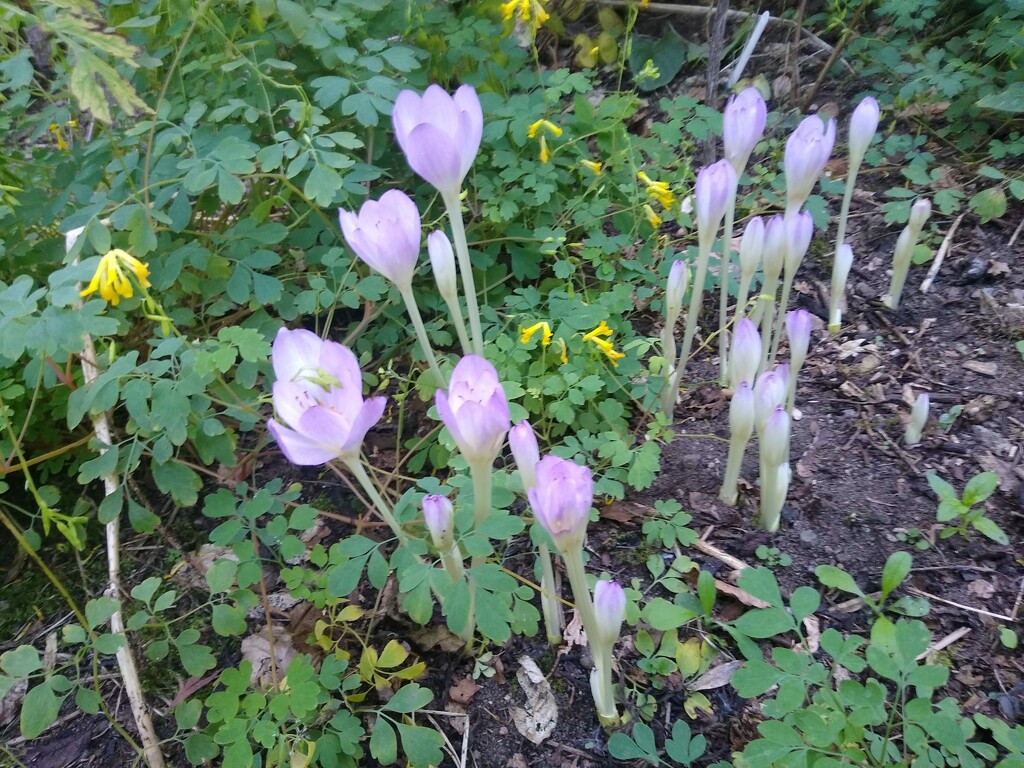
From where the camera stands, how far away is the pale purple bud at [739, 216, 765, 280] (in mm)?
1660

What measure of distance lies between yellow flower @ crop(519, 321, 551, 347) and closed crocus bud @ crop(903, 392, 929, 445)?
3.24ft

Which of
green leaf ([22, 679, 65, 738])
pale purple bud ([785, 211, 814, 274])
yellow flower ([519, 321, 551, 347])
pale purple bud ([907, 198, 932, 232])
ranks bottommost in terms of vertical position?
green leaf ([22, 679, 65, 738])

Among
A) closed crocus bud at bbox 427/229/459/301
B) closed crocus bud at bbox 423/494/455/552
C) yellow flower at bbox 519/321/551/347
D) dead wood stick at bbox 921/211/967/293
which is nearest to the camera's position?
closed crocus bud at bbox 423/494/455/552

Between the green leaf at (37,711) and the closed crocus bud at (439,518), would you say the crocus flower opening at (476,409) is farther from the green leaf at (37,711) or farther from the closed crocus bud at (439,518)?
the green leaf at (37,711)

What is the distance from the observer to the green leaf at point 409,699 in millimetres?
1377

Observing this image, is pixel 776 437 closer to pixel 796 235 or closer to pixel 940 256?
pixel 796 235

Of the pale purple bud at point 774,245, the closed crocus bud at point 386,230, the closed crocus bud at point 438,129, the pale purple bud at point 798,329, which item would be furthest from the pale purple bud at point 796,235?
the closed crocus bud at point 386,230

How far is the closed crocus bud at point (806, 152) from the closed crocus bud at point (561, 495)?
105 cm

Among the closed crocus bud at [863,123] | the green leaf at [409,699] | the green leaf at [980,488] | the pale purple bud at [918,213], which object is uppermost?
the closed crocus bud at [863,123]

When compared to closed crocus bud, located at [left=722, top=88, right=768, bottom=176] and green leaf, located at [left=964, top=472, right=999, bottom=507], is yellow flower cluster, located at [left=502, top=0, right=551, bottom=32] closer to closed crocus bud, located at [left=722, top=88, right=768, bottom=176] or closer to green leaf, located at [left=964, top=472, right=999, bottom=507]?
closed crocus bud, located at [left=722, top=88, right=768, bottom=176]

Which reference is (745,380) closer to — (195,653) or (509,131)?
(509,131)

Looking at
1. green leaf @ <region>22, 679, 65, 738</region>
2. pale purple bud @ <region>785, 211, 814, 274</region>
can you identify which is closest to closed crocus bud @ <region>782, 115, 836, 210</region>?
pale purple bud @ <region>785, 211, 814, 274</region>

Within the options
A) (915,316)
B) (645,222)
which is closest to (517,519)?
(645,222)

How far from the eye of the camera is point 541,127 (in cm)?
212
